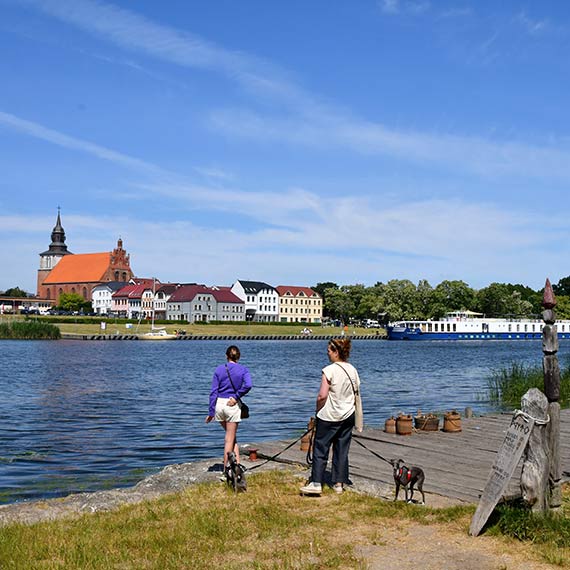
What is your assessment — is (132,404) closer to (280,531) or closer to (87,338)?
(280,531)

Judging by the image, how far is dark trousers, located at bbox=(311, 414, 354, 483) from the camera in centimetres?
1002

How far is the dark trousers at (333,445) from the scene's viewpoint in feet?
32.9

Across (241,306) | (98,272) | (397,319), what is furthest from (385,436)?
(98,272)

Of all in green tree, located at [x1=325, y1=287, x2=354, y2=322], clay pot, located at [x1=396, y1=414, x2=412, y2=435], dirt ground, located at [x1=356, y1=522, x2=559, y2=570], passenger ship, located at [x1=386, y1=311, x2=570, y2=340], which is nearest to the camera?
dirt ground, located at [x1=356, y1=522, x2=559, y2=570]

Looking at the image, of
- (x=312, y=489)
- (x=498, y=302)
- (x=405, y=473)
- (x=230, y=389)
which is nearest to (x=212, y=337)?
(x=498, y=302)

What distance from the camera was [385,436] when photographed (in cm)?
1529

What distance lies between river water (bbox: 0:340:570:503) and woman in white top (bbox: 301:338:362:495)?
21.1 feet

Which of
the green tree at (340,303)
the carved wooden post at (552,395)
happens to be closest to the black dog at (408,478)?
the carved wooden post at (552,395)

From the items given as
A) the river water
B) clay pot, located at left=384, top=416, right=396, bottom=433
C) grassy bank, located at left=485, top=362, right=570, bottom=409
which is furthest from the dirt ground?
grassy bank, located at left=485, top=362, right=570, bottom=409

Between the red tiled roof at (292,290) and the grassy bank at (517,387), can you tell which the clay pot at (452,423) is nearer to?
the grassy bank at (517,387)

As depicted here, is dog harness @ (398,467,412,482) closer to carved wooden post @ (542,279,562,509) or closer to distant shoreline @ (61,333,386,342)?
carved wooden post @ (542,279,562,509)

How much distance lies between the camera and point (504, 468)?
820 cm

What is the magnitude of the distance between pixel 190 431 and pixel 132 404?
9812 millimetres

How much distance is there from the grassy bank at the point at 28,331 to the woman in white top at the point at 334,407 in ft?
297
